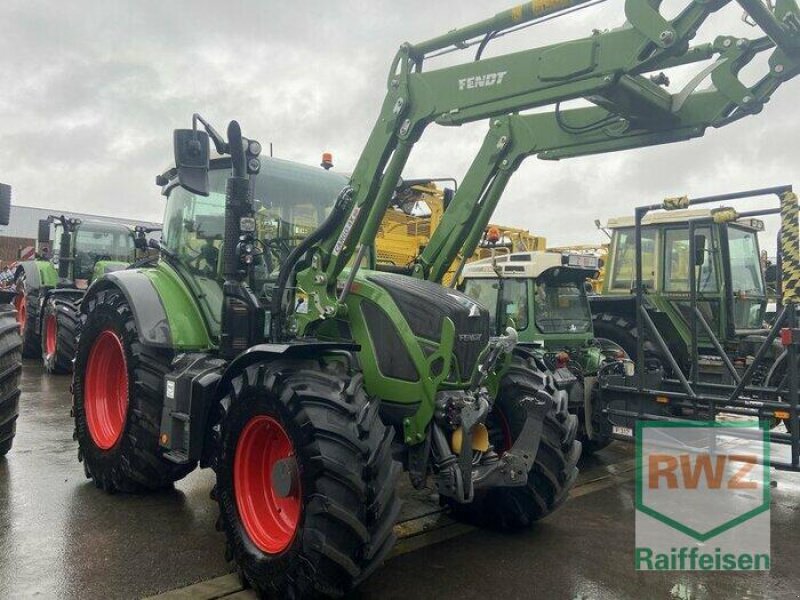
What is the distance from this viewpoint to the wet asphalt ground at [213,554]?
3.39 meters

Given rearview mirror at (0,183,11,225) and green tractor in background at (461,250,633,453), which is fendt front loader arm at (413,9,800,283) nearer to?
green tractor in background at (461,250,633,453)

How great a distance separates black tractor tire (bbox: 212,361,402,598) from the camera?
2.91 m

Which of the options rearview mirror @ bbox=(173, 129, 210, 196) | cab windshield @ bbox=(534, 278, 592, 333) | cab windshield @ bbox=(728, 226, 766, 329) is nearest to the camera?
rearview mirror @ bbox=(173, 129, 210, 196)

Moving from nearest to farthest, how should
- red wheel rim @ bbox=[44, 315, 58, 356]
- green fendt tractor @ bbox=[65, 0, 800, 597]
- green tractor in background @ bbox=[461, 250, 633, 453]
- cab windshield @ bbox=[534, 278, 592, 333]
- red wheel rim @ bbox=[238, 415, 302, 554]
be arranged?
green fendt tractor @ bbox=[65, 0, 800, 597], red wheel rim @ bbox=[238, 415, 302, 554], green tractor in background @ bbox=[461, 250, 633, 453], cab windshield @ bbox=[534, 278, 592, 333], red wheel rim @ bbox=[44, 315, 58, 356]

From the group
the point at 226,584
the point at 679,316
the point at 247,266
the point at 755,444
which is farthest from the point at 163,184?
the point at 755,444

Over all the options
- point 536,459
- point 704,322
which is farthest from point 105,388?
point 704,322

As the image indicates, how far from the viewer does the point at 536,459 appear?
4.00 m

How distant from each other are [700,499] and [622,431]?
86 cm

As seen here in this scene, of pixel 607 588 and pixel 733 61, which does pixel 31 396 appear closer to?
pixel 607 588

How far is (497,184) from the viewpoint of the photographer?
14.7ft

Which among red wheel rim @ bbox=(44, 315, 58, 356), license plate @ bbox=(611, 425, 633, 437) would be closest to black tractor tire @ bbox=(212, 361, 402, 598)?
license plate @ bbox=(611, 425, 633, 437)

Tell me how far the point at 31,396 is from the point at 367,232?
654cm

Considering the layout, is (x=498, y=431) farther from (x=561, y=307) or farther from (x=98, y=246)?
(x=98, y=246)

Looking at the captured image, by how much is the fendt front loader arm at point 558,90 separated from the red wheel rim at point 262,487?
0.71m
